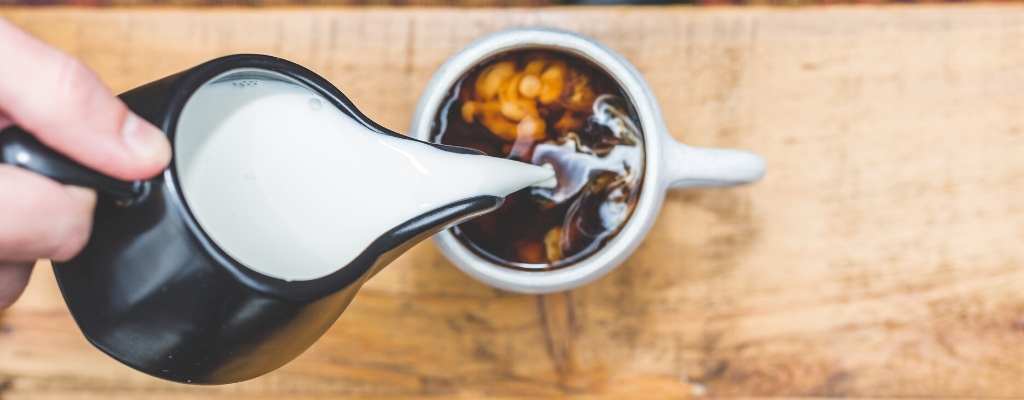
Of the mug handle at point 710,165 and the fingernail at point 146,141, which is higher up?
the mug handle at point 710,165

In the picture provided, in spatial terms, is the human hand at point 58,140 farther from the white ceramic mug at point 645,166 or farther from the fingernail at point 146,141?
the white ceramic mug at point 645,166

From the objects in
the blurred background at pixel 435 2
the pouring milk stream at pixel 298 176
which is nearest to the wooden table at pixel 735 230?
the blurred background at pixel 435 2

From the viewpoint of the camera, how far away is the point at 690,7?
1.96ft

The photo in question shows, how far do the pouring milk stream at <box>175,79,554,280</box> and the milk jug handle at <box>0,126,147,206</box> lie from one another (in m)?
0.05

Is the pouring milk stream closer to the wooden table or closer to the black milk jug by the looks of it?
the black milk jug

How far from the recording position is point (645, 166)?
0.52m

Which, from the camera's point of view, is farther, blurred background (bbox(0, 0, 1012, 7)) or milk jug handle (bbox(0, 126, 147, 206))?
blurred background (bbox(0, 0, 1012, 7))

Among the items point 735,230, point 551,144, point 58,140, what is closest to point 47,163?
point 58,140

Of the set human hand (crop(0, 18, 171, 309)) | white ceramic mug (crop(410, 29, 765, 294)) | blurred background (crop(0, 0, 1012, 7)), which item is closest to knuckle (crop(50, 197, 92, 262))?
human hand (crop(0, 18, 171, 309))

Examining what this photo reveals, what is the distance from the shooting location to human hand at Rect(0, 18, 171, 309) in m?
0.32

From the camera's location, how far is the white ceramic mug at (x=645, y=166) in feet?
1.67

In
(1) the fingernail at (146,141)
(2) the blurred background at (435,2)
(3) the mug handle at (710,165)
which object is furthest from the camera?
(2) the blurred background at (435,2)

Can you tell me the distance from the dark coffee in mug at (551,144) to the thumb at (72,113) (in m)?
0.21

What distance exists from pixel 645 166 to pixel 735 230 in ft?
0.36
